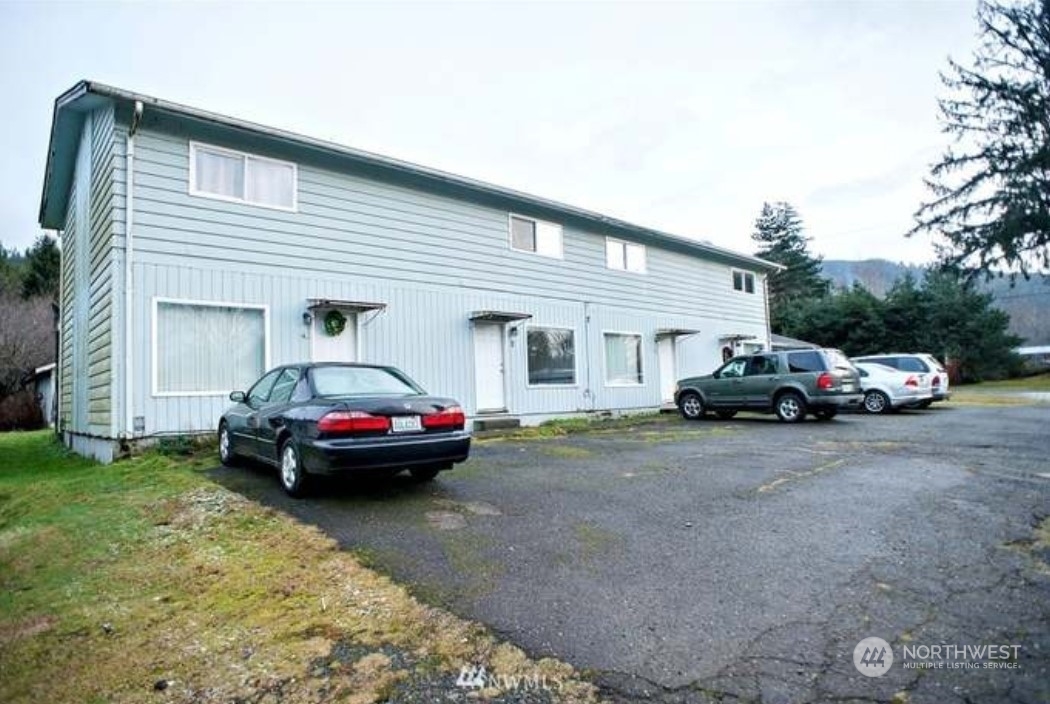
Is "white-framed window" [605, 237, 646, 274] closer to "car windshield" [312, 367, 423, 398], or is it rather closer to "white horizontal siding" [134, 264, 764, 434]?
"white horizontal siding" [134, 264, 764, 434]

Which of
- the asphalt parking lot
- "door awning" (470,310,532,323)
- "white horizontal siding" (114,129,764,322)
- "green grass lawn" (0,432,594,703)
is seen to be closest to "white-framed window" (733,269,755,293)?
"white horizontal siding" (114,129,764,322)

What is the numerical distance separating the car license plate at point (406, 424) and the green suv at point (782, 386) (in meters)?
11.0

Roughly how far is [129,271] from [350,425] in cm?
601

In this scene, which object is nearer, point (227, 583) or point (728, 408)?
point (227, 583)

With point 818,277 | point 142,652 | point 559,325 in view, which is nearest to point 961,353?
point 818,277

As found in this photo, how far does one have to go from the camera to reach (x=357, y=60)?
14820 mm

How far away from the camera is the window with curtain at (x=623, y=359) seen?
53.9 feet

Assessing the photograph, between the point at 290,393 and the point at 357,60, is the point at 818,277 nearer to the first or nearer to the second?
the point at 357,60

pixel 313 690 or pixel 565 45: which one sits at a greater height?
pixel 565 45

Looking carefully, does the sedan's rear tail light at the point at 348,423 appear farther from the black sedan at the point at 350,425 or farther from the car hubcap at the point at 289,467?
the car hubcap at the point at 289,467

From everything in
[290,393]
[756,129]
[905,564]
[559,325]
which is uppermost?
[756,129]

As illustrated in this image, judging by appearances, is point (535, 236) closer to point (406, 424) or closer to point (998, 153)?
point (406, 424)

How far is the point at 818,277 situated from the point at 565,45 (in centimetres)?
4747

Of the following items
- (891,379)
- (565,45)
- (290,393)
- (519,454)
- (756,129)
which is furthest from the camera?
(756,129)
